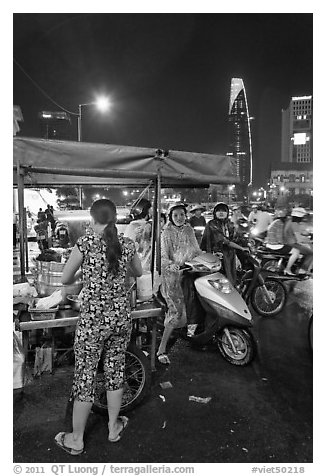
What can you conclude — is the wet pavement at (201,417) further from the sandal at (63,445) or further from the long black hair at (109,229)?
the long black hair at (109,229)

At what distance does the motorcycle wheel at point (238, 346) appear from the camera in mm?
4129

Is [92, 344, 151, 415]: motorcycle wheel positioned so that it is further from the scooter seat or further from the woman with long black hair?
the scooter seat

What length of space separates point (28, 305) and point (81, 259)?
157cm

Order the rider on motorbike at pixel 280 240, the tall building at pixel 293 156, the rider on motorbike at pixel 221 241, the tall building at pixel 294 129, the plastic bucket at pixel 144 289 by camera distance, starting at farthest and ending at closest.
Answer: the tall building at pixel 294 129, the tall building at pixel 293 156, the rider on motorbike at pixel 280 240, the rider on motorbike at pixel 221 241, the plastic bucket at pixel 144 289

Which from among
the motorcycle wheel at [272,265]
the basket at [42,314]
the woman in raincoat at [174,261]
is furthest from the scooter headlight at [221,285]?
the motorcycle wheel at [272,265]

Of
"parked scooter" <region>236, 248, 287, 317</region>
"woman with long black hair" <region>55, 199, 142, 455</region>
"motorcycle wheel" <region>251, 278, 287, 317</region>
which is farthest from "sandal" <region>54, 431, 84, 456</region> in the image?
"motorcycle wheel" <region>251, 278, 287, 317</region>

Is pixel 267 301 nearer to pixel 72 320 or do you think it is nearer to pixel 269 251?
pixel 269 251

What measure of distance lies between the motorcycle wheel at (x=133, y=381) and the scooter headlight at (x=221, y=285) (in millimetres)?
1349

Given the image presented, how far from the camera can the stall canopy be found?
3.45 meters

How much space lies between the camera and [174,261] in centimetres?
462

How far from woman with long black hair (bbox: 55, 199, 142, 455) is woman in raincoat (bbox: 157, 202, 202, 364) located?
5.48 ft

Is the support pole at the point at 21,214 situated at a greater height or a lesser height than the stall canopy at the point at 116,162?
lesser
